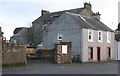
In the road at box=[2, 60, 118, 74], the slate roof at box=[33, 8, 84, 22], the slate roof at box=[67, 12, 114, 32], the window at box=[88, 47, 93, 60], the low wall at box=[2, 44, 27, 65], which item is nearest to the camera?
the road at box=[2, 60, 118, 74]

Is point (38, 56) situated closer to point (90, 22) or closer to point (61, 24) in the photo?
point (61, 24)

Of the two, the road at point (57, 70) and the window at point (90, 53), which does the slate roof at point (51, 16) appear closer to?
the window at point (90, 53)

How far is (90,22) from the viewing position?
50.3 m

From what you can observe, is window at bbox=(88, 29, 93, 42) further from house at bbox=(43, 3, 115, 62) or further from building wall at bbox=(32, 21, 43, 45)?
building wall at bbox=(32, 21, 43, 45)

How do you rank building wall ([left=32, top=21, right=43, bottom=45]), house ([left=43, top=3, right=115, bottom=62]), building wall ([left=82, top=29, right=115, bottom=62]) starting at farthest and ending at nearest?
building wall ([left=32, top=21, right=43, bottom=45])
house ([left=43, top=3, right=115, bottom=62])
building wall ([left=82, top=29, right=115, bottom=62])

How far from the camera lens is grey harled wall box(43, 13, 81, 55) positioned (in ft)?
150

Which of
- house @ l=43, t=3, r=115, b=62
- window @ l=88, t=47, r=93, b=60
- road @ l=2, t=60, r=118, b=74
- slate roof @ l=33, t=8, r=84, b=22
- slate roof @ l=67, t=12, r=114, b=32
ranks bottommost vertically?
road @ l=2, t=60, r=118, b=74

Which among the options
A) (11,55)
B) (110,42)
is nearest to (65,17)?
(110,42)

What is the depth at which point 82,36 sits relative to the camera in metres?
44.9

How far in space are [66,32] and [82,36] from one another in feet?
11.2

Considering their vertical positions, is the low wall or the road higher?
the low wall

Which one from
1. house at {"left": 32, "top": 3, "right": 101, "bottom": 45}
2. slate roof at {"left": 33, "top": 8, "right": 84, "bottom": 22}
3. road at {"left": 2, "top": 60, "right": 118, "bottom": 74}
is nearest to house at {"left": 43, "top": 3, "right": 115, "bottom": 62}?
road at {"left": 2, "top": 60, "right": 118, "bottom": 74}

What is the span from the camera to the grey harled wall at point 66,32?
45656 mm

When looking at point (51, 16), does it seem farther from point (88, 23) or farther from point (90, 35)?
point (90, 35)
